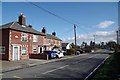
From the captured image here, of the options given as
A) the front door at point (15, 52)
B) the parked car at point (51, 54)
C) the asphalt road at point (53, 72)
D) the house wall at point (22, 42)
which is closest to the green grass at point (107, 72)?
the asphalt road at point (53, 72)

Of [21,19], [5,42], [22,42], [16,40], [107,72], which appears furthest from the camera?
[21,19]

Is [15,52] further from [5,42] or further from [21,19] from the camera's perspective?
[21,19]

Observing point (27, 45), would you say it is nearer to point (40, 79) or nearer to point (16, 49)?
point (16, 49)

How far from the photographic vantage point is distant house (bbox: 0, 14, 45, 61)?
1284 inches

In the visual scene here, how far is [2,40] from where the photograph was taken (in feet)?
109

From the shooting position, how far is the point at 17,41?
114 feet

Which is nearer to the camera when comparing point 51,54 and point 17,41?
point 17,41

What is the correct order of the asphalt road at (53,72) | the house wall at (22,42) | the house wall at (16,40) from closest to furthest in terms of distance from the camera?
1. the asphalt road at (53,72)
2. the house wall at (16,40)
3. the house wall at (22,42)

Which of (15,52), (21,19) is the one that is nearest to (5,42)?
(15,52)

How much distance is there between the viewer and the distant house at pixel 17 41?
32.6 meters

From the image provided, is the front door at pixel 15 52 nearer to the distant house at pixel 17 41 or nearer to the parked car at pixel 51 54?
the distant house at pixel 17 41

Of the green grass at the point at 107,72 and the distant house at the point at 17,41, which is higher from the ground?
the distant house at the point at 17,41

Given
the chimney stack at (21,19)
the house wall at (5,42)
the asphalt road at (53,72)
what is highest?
the chimney stack at (21,19)

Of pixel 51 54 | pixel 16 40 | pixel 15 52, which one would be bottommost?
pixel 51 54
